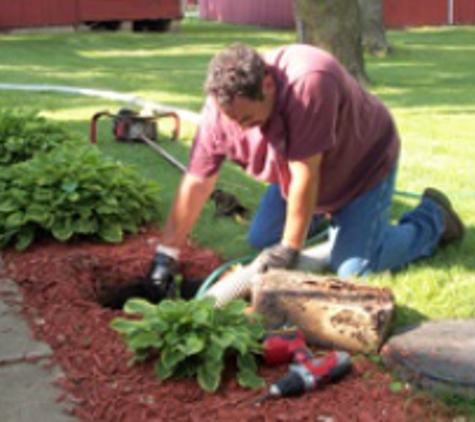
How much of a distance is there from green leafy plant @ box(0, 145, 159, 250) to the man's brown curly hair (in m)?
1.65

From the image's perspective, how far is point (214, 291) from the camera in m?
3.58

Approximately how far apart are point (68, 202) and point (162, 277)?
0.94 m

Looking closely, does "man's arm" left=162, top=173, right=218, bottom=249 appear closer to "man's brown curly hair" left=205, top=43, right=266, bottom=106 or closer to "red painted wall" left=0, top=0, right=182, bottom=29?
"man's brown curly hair" left=205, top=43, right=266, bottom=106

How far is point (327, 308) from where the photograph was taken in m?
3.18

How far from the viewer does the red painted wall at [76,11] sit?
2205 cm

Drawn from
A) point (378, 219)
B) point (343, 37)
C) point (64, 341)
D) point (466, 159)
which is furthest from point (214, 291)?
point (343, 37)

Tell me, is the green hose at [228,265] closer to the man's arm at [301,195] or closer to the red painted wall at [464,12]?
the man's arm at [301,195]

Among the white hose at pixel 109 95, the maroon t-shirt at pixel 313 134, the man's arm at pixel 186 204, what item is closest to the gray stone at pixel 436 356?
the maroon t-shirt at pixel 313 134

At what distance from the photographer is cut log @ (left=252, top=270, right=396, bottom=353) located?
3.12 m

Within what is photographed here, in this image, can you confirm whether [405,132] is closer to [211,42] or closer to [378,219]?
[378,219]

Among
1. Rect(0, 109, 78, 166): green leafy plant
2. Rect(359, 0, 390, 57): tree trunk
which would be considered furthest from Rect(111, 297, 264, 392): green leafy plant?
Rect(359, 0, 390, 57): tree trunk

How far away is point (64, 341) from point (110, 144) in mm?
4216

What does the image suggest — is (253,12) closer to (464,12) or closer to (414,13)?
(414,13)

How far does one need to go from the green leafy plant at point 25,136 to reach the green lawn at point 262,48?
71cm
